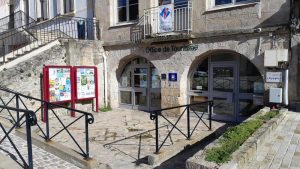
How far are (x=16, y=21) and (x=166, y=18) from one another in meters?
11.3

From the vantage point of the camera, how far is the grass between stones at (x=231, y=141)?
11.3 ft

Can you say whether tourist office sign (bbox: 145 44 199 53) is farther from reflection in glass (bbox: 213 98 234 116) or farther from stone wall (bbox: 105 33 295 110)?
reflection in glass (bbox: 213 98 234 116)

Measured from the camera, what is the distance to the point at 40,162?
16.7 feet

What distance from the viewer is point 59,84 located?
32.6 feet

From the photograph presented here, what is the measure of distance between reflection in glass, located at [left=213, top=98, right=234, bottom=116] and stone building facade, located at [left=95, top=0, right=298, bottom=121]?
0.11 ft

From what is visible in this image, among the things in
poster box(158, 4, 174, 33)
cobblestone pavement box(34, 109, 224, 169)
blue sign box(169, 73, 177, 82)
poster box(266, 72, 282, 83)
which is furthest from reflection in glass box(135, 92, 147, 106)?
poster box(266, 72, 282, 83)

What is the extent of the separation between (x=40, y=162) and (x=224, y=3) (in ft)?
23.4

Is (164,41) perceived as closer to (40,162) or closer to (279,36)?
(279,36)

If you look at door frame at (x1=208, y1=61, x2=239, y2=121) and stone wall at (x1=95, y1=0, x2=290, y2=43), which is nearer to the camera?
stone wall at (x1=95, y1=0, x2=290, y2=43)

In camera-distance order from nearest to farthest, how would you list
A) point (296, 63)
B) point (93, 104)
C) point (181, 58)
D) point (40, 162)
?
point (40, 162), point (296, 63), point (181, 58), point (93, 104)

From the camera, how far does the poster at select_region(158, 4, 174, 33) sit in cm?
948

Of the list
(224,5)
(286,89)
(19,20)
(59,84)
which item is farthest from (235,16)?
(19,20)

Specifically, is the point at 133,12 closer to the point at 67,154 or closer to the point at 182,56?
the point at 182,56

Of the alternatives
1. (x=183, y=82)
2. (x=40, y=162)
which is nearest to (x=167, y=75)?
(x=183, y=82)
